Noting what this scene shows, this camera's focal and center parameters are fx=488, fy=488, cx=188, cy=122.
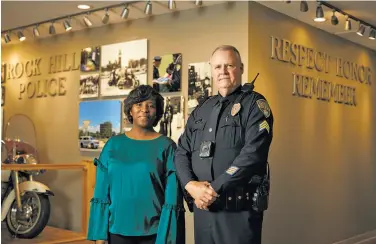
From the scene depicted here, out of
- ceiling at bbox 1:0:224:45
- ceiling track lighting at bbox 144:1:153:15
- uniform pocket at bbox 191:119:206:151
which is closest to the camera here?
uniform pocket at bbox 191:119:206:151

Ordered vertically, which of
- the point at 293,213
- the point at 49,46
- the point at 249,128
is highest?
the point at 49,46

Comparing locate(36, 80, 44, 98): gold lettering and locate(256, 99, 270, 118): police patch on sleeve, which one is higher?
locate(36, 80, 44, 98): gold lettering

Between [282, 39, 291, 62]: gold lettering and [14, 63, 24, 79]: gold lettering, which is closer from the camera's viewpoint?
[282, 39, 291, 62]: gold lettering

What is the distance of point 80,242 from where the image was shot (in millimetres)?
5359

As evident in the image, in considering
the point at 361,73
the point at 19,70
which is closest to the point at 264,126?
the point at 361,73

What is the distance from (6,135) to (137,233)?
16.4 feet

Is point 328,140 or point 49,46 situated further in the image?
point 49,46

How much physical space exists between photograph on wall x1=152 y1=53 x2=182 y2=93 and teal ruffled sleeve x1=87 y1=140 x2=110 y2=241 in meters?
2.83

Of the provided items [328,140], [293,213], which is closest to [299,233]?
[293,213]

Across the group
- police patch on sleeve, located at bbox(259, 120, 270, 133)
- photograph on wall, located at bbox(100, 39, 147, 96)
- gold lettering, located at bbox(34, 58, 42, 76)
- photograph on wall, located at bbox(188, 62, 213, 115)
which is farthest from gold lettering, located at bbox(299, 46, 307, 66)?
gold lettering, located at bbox(34, 58, 42, 76)

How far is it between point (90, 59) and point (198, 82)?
5.46 feet

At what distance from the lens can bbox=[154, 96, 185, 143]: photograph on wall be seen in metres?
4.97

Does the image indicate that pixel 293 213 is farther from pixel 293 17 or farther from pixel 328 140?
pixel 293 17

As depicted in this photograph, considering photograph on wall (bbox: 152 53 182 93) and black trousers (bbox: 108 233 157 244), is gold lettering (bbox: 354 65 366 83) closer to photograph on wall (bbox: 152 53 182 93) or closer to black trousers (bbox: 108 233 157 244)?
photograph on wall (bbox: 152 53 182 93)
